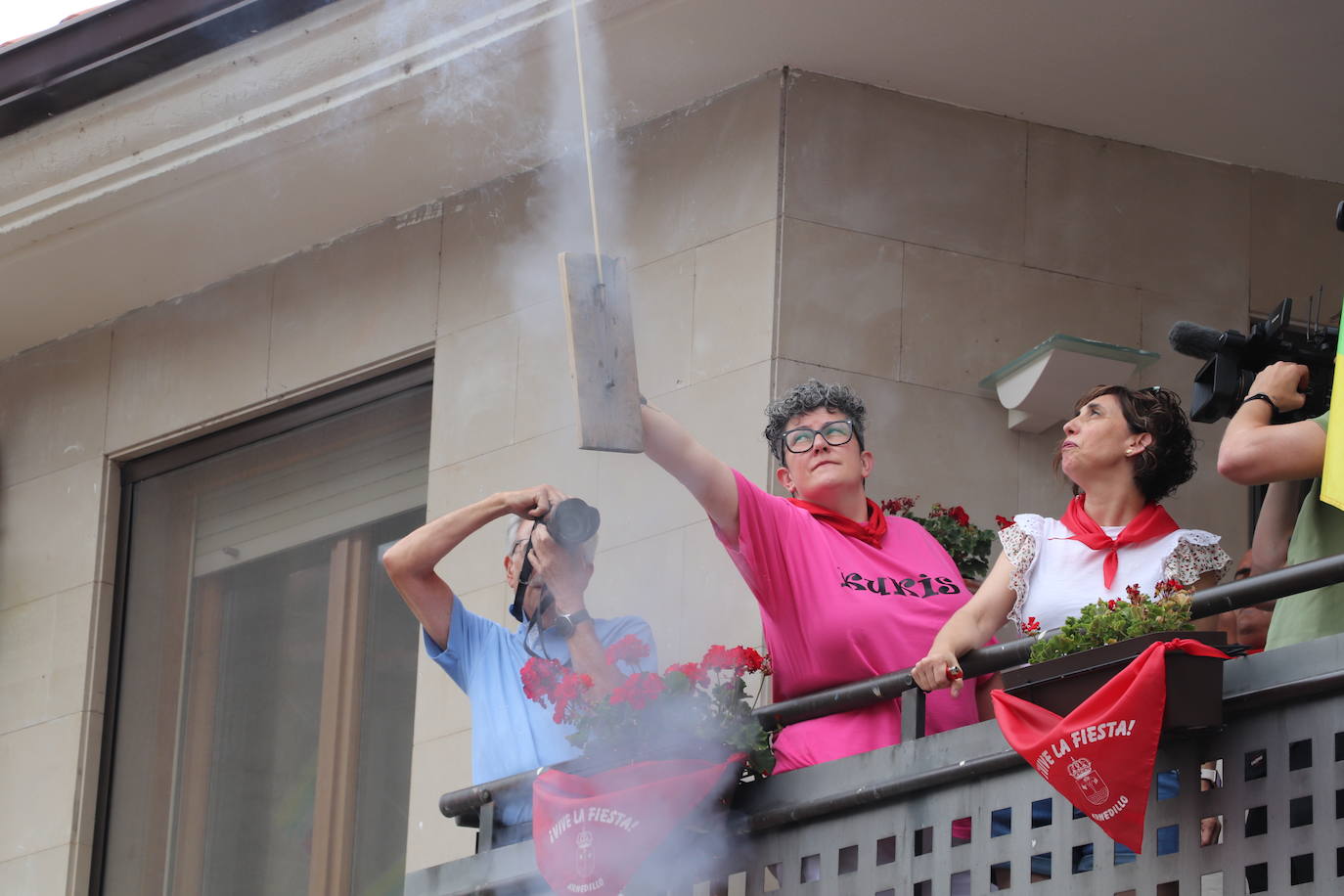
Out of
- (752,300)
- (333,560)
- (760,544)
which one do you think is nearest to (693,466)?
(760,544)

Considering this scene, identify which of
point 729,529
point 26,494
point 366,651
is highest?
point 26,494

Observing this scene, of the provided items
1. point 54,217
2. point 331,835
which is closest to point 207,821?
point 331,835

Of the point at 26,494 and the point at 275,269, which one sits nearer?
the point at 275,269

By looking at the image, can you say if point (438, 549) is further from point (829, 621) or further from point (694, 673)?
point (829, 621)

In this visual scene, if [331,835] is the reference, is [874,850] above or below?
below

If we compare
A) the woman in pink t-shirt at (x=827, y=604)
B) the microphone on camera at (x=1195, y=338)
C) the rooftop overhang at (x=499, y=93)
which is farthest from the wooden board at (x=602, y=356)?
the rooftop overhang at (x=499, y=93)

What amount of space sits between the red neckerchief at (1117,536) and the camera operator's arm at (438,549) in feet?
4.67

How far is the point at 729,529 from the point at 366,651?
10.7ft

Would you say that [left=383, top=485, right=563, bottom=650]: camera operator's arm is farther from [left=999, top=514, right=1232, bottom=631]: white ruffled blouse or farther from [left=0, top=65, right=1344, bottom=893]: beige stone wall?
[left=999, top=514, right=1232, bottom=631]: white ruffled blouse

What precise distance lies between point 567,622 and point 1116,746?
1821 mm

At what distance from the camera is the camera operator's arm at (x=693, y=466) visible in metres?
5.77

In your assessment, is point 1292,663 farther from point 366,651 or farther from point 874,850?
point 366,651

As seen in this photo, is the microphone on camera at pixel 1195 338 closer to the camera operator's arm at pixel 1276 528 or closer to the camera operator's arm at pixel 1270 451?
the camera operator's arm at pixel 1270 451

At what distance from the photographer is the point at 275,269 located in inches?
376
